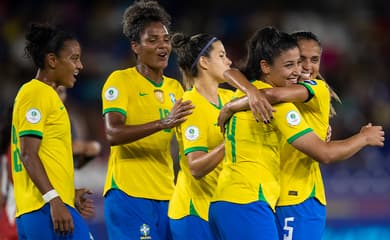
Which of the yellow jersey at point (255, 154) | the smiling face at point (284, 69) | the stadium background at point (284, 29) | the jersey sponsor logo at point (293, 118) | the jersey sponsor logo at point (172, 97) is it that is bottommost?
the yellow jersey at point (255, 154)

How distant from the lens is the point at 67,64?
19.6 ft

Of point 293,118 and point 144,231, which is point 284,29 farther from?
point 293,118

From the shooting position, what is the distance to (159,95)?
673 cm

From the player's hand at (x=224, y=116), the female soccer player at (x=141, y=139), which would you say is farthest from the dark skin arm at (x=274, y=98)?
the female soccer player at (x=141, y=139)

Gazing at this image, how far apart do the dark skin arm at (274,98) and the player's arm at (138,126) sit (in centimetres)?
51

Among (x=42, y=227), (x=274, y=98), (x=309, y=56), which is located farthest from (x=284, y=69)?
(x=42, y=227)

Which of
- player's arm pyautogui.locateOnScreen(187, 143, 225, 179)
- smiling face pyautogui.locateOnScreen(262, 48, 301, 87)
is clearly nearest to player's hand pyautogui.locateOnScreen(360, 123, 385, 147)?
smiling face pyautogui.locateOnScreen(262, 48, 301, 87)

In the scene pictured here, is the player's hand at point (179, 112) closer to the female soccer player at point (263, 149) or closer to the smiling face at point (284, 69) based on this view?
the female soccer player at point (263, 149)

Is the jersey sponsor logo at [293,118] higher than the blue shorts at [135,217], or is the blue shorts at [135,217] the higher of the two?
the jersey sponsor logo at [293,118]

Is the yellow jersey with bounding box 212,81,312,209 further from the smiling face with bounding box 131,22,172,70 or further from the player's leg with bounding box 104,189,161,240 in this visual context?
the smiling face with bounding box 131,22,172,70

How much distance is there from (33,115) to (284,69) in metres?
1.64

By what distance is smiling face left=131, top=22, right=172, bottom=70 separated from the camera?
6.69 m

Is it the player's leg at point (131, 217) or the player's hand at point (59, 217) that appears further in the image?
the player's leg at point (131, 217)

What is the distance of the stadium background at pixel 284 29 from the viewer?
12352 mm
